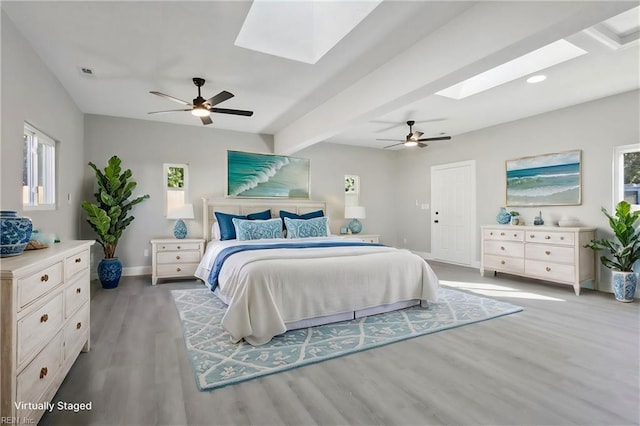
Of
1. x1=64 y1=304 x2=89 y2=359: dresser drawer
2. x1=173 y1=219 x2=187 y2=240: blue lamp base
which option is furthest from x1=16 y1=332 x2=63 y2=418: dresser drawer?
x1=173 y1=219 x2=187 y2=240: blue lamp base

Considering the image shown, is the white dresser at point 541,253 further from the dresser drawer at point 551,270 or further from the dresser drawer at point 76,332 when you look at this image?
the dresser drawer at point 76,332

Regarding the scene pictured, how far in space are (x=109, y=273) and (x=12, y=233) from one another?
10.5 feet

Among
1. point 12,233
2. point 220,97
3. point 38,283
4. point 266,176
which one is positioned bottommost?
point 38,283

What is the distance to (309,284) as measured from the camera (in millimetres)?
2959

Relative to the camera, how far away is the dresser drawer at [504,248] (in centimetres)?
486

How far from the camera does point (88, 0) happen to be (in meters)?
2.31

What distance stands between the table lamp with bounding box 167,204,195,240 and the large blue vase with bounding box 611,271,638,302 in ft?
19.7

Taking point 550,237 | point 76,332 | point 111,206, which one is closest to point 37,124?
point 111,206

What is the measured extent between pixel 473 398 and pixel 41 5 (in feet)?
13.1

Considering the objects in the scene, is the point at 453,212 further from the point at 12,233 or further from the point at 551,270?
the point at 12,233

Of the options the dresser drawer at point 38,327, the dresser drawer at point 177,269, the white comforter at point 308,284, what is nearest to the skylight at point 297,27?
the white comforter at point 308,284

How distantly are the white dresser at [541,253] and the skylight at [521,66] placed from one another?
2192 mm

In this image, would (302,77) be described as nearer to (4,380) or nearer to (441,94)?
(441,94)

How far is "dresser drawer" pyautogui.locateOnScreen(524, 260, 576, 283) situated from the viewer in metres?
4.25
